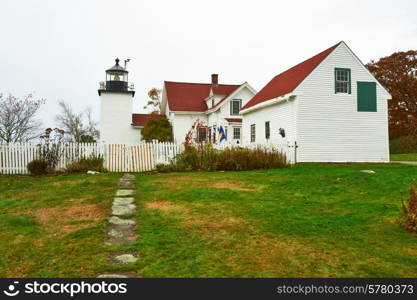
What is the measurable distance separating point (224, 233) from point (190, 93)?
1123 inches

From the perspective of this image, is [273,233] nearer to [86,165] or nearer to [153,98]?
[86,165]

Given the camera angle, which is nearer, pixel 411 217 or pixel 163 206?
pixel 411 217

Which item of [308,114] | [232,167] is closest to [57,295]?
[232,167]

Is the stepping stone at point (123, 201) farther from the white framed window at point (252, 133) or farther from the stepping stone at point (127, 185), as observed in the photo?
the white framed window at point (252, 133)

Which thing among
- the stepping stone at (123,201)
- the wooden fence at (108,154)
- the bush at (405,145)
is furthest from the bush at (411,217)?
the bush at (405,145)

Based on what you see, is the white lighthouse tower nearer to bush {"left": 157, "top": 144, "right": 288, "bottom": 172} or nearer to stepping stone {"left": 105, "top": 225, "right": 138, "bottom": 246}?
bush {"left": 157, "top": 144, "right": 288, "bottom": 172}

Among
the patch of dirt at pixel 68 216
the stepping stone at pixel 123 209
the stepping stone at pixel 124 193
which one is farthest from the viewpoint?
the stepping stone at pixel 124 193

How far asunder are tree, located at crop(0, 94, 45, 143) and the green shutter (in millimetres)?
22282

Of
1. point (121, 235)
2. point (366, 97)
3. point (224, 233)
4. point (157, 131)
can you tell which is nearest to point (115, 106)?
point (157, 131)

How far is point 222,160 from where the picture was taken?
13.6 m

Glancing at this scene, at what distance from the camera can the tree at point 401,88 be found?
33.0 metres

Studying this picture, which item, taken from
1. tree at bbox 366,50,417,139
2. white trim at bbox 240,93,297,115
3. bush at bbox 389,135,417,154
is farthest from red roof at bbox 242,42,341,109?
tree at bbox 366,50,417,139

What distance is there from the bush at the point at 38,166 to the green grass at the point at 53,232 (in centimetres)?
470

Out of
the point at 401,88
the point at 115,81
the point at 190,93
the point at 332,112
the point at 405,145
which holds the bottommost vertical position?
the point at 405,145
